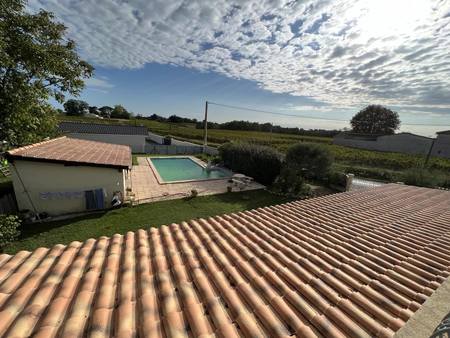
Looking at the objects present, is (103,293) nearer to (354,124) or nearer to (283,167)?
(283,167)

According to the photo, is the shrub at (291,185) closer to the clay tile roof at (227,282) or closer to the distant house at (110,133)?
the clay tile roof at (227,282)

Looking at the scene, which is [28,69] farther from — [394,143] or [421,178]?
[394,143]

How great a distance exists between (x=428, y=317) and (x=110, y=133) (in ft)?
125

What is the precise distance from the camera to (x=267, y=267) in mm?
3439

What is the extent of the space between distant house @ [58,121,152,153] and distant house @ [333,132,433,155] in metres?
53.0

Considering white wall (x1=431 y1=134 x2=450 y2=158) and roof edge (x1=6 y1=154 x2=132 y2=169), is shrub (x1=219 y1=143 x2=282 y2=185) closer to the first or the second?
roof edge (x1=6 y1=154 x2=132 y2=169)

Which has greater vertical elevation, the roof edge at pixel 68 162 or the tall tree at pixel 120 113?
the tall tree at pixel 120 113

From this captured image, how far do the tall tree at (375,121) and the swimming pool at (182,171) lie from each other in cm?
7987

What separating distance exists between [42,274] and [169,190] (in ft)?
45.4

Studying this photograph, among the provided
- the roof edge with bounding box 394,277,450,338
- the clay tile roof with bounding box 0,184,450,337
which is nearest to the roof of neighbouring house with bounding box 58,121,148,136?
the clay tile roof with bounding box 0,184,450,337

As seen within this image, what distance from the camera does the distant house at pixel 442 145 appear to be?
39.8 metres

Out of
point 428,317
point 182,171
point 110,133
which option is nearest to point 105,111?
point 110,133

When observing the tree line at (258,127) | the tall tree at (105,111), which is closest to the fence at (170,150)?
the tree line at (258,127)

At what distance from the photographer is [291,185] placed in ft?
59.7
